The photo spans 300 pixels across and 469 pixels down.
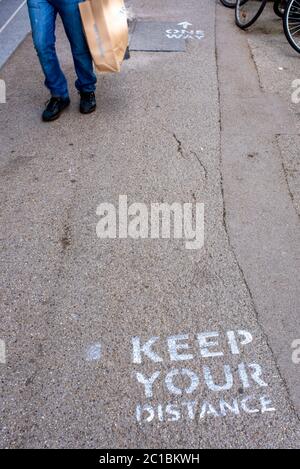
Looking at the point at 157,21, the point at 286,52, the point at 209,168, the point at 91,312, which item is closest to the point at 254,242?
the point at 209,168

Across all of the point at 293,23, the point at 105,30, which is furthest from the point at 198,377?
the point at 293,23

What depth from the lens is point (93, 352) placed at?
7.92 ft

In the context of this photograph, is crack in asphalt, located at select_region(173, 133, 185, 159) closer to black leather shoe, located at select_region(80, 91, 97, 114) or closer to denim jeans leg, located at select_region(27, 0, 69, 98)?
black leather shoe, located at select_region(80, 91, 97, 114)

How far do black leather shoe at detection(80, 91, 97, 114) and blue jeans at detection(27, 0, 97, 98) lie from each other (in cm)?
13

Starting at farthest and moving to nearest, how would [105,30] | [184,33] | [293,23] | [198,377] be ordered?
[184,33]
[293,23]
[105,30]
[198,377]

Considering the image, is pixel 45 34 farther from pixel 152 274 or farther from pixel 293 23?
pixel 293 23

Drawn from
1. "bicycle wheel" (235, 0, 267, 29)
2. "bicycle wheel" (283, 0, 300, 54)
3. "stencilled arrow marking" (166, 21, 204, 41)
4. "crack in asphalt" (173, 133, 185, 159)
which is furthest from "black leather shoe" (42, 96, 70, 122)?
"bicycle wheel" (235, 0, 267, 29)

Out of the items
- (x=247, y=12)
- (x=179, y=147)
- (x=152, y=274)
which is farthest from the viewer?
(x=247, y=12)

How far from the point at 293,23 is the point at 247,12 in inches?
40.8

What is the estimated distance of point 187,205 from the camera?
3.40 m

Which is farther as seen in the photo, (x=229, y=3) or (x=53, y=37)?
(x=229, y=3)

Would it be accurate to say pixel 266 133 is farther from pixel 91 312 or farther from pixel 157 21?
pixel 157 21

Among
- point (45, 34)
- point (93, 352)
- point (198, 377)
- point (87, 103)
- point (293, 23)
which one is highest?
point (45, 34)

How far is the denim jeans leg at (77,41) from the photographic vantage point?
3.72 metres
